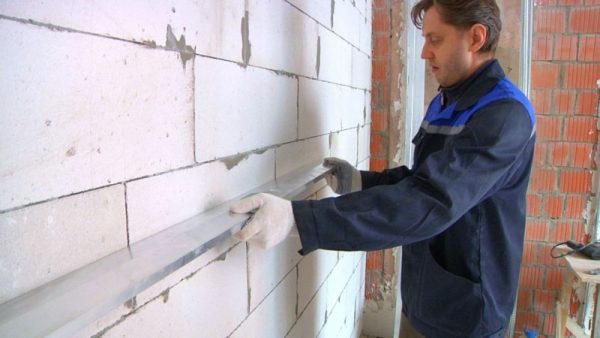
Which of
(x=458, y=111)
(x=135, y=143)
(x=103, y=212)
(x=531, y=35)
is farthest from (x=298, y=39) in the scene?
(x=531, y=35)

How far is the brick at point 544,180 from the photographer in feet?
9.53

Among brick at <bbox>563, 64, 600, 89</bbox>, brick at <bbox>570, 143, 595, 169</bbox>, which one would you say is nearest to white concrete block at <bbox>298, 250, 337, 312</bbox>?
brick at <bbox>570, 143, 595, 169</bbox>

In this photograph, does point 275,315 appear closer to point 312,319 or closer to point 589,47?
point 312,319

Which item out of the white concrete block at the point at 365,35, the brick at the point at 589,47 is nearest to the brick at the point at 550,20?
the brick at the point at 589,47

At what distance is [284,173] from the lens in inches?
60.3

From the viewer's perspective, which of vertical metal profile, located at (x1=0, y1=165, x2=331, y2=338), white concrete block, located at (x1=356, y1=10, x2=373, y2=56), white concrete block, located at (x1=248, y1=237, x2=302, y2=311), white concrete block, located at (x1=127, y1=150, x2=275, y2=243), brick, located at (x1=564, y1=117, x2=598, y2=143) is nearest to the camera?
vertical metal profile, located at (x1=0, y1=165, x2=331, y2=338)

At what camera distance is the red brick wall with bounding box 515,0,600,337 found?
2.74 metres

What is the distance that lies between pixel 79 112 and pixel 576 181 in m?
3.12

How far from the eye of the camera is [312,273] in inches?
75.4

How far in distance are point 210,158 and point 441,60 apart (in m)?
0.88

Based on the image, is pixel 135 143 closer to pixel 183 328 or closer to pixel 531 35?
pixel 183 328

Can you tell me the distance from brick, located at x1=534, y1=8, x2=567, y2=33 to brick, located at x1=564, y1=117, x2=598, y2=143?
0.59m

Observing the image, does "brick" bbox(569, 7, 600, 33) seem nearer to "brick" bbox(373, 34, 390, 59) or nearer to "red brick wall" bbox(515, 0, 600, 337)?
"red brick wall" bbox(515, 0, 600, 337)

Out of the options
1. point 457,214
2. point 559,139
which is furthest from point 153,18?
point 559,139
